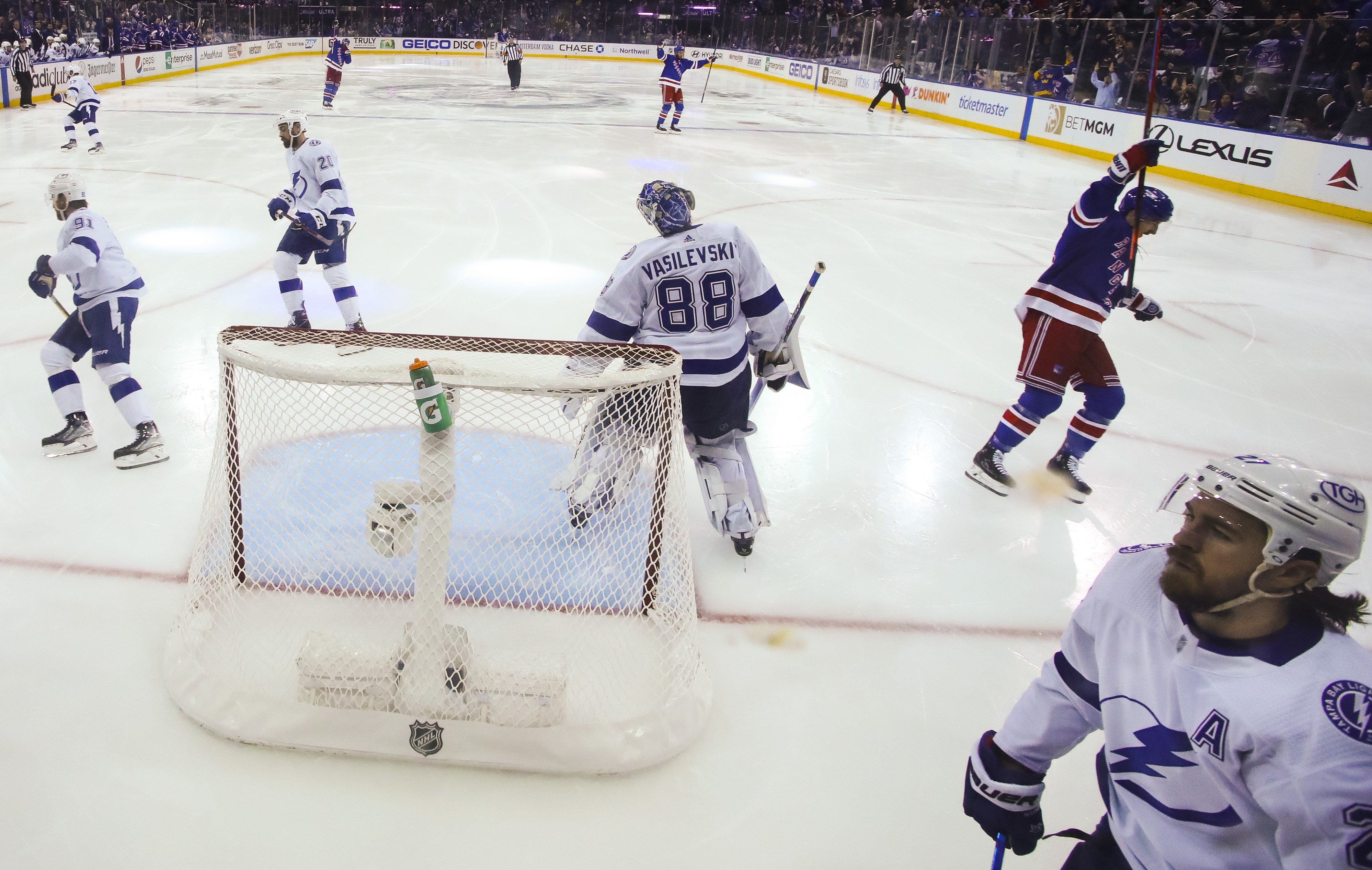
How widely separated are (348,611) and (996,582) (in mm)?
2009

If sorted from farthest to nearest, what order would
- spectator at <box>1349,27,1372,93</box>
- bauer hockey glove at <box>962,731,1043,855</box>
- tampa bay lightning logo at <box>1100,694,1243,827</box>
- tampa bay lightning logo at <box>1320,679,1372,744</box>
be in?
spectator at <box>1349,27,1372,93</box> → bauer hockey glove at <box>962,731,1043,855</box> → tampa bay lightning logo at <box>1100,694,1243,827</box> → tampa bay lightning logo at <box>1320,679,1372,744</box>

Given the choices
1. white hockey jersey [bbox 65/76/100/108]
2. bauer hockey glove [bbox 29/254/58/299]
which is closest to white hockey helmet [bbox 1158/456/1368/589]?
bauer hockey glove [bbox 29/254/58/299]

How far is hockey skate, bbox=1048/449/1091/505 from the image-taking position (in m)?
3.38

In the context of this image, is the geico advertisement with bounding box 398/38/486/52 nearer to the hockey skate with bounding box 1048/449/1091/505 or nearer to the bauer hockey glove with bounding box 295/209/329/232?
the bauer hockey glove with bounding box 295/209/329/232

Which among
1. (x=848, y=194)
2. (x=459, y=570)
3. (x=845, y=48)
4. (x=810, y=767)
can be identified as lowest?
(x=810, y=767)

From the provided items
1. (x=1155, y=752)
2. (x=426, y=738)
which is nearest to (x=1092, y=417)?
(x=1155, y=752)

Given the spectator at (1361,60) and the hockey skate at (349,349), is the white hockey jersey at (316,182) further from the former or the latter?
the spectator at (1361,60)

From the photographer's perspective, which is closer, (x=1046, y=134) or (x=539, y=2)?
(x=1046, y=134)

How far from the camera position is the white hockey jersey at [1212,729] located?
904 millimetres

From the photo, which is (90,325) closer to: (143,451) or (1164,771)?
(143,451)

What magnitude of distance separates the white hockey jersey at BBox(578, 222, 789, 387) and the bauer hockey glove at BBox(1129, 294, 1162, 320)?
157 cm

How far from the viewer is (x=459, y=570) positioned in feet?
7.93

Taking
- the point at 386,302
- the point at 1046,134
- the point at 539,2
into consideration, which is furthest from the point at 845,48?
the point at 386,302

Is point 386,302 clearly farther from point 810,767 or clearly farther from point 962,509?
point 810,767
